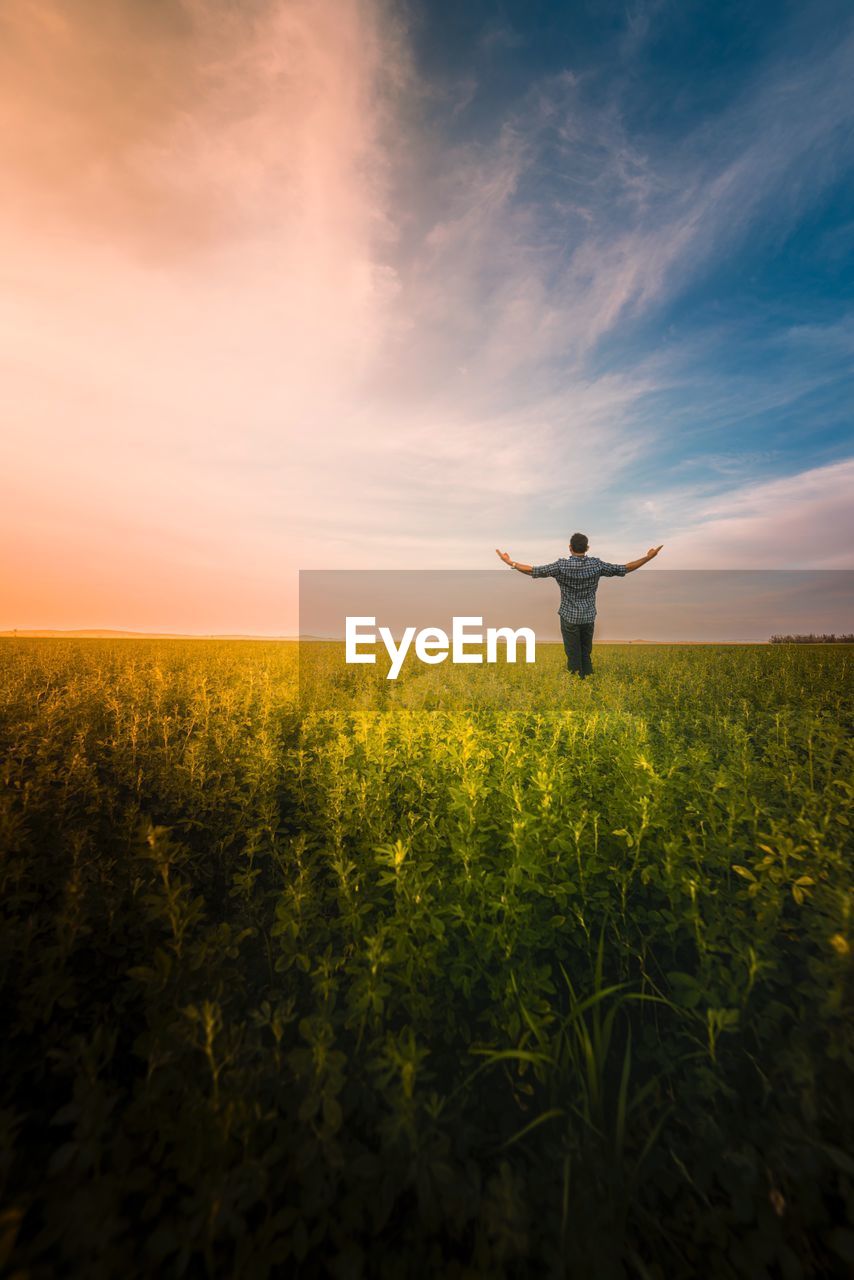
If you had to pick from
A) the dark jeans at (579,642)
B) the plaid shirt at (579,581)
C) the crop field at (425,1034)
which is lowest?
the crop field at (425,1034)

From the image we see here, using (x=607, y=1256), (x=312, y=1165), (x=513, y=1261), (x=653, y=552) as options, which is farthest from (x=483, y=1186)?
Answer: (x=653, y=552)

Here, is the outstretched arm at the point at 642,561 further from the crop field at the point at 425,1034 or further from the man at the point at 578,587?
the crop field at the point at 425,1034

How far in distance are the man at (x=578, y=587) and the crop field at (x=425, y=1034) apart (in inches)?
269

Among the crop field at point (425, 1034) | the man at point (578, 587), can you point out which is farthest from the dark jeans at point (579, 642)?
the crop field at point (425, 1034)

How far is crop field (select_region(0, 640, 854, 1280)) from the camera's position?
60.9 inches

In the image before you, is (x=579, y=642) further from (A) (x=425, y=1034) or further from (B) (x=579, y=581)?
(A) (x=425, y=1034)

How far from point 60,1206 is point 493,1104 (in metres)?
1.54

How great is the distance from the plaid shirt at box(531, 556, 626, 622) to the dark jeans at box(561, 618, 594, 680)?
6.2 inches

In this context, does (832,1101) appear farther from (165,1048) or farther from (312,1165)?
(165,1048)

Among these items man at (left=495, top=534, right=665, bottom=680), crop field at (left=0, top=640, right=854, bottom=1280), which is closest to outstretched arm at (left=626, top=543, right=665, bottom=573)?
man at (left=495, top=534, right=665, bottom=680)

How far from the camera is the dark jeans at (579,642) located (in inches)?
435

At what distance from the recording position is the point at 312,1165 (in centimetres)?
170

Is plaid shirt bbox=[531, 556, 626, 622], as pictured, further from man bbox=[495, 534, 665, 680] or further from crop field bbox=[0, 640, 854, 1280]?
crop field bbox=[0, 640, 854, 1280]

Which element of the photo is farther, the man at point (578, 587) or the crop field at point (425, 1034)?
the man at point (578, 587)
